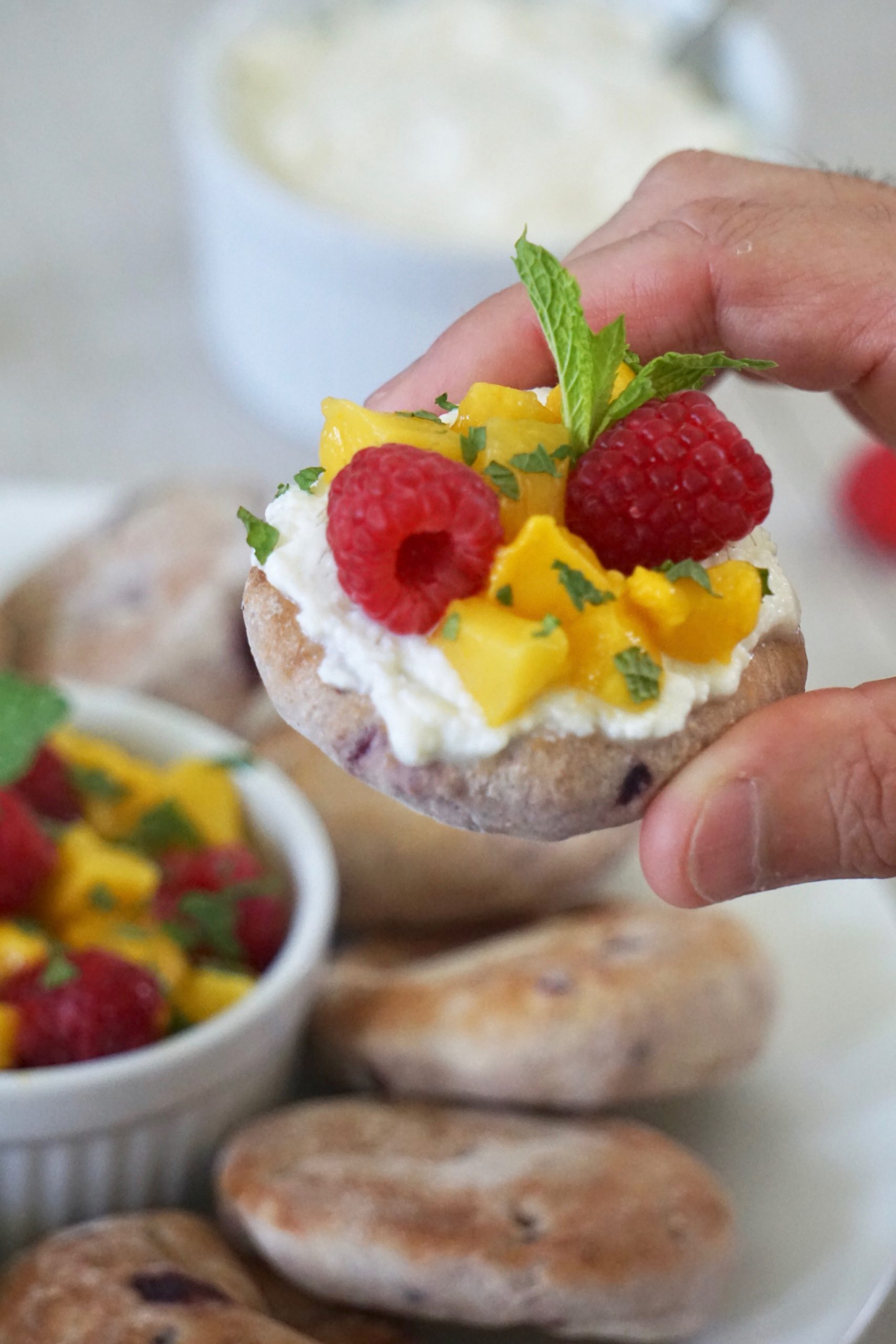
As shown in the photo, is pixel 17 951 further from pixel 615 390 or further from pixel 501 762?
pixel 615 390

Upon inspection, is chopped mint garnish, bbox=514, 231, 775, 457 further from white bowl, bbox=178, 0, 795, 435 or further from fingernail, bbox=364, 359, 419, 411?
white bowl, bbox=178, 0, 795, 435

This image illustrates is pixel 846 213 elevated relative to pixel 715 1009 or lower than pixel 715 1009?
elevated

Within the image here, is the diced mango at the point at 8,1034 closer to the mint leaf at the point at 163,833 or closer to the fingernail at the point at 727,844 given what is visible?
the mint leaf at the point at 163,833

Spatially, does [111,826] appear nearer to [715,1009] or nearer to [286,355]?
[715,1009]

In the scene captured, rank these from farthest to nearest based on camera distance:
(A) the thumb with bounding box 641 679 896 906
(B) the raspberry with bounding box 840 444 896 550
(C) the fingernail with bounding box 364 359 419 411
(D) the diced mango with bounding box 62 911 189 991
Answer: (B) the raspberry with bounding box 840 444 896 550 < (D) the diced mango with bounding box 62 911 189 991 < (C) the fingernail with bounding box 364 359 419 411 < (A) the thumb with bounding box 641 679 896 906

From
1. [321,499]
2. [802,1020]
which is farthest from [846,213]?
[802,1020]

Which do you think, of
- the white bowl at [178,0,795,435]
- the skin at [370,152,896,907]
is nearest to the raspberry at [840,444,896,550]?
the white bowl at [178,0,795,435]

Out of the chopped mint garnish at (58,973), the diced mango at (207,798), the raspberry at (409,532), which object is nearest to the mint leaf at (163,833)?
the diced mango at (207,798)

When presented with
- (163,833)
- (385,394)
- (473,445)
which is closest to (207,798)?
(163,833)
